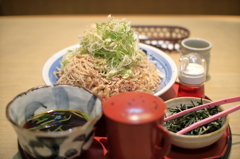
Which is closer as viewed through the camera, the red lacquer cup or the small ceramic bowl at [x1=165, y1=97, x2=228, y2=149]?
the red lacquer cup

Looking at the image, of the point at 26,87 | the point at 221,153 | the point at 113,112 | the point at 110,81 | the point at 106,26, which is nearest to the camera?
the point at 113,112

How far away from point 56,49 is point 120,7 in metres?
1.87

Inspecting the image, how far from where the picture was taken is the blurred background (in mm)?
3723

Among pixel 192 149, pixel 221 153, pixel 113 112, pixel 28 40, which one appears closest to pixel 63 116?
pixel 113 112

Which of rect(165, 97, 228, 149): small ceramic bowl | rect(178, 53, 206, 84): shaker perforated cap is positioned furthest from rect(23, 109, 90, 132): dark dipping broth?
rect(178, 53, 206, 84): shaker perforated cap

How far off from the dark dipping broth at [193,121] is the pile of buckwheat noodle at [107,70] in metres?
0.22

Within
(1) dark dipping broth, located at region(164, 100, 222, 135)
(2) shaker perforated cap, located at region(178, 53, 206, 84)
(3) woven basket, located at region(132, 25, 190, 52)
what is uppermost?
(3) woven basket, located at region(132, 25, 190, 52)

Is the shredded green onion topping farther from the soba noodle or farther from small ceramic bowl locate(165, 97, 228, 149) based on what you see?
small ceramic bowl locate(165, 97, 228, 149)

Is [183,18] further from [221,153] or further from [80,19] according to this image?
[221,153]

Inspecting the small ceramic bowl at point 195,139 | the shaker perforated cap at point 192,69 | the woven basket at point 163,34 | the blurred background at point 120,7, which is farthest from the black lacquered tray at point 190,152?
the blurred background at point 120,7

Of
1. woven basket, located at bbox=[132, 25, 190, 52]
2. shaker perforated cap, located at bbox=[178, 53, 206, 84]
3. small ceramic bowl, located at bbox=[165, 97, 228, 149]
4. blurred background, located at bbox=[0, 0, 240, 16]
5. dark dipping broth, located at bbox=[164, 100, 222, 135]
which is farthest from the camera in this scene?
blurred background, located at bbox=[0, 0, 240, 16]

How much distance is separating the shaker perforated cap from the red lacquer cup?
55cm

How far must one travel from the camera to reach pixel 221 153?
0.99 metres

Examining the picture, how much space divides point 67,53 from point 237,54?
151 cm
